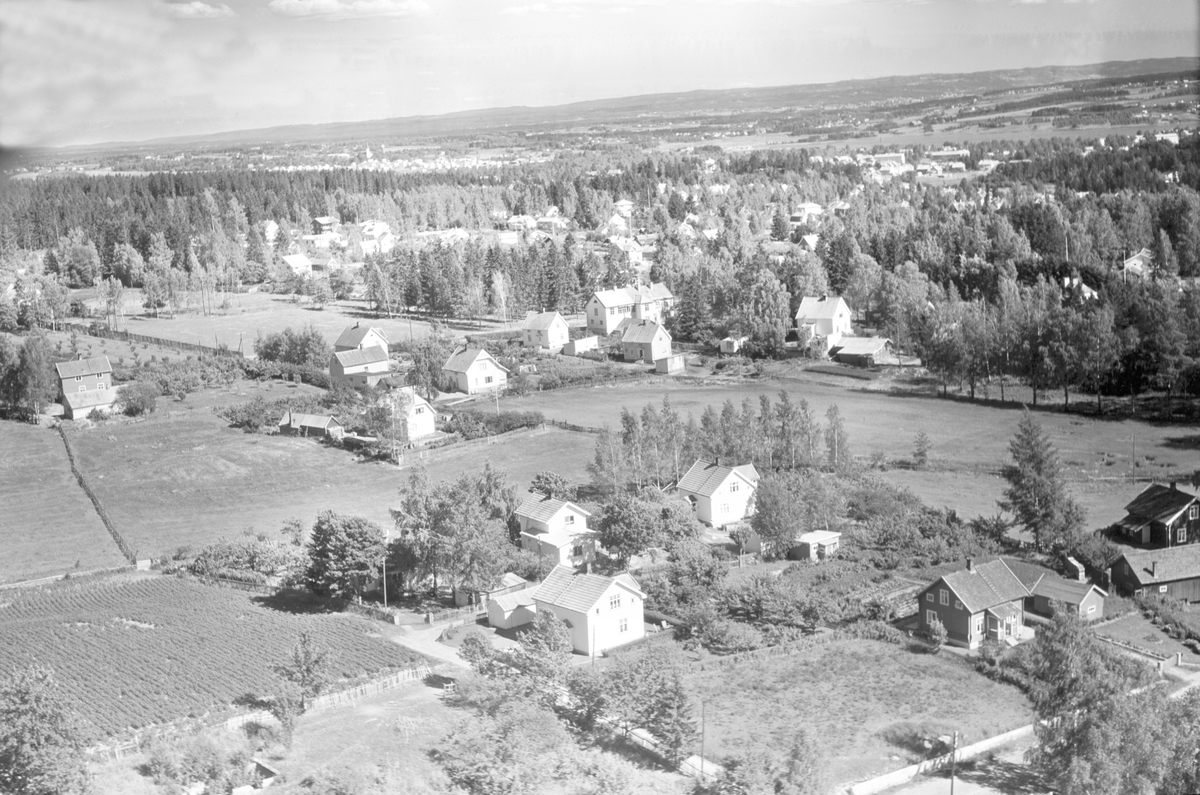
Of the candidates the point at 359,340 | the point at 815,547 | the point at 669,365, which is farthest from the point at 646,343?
the point at 815,547

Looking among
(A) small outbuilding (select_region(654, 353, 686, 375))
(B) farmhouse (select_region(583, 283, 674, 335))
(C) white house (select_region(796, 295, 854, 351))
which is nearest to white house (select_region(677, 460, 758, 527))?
(A) small outbuilding (select_region(654, 353, 686, 375))

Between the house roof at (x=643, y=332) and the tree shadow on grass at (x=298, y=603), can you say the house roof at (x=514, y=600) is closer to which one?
the tree shadow on grass at (x=298, y=603)

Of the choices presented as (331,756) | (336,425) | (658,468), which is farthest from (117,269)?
(331,756)

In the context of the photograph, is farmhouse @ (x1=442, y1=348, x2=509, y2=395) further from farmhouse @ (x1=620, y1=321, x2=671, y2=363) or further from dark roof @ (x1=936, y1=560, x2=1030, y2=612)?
dark roof @ (x1=936, y1=560, x2=1030, y2=612)

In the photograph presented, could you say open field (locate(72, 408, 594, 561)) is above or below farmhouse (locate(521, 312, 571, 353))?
below

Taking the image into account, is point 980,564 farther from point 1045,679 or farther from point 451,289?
point 451,289

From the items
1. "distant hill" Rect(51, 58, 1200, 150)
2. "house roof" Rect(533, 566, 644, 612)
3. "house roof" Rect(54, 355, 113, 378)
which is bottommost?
"house roof" Rect(533, 566, 644, 612)
